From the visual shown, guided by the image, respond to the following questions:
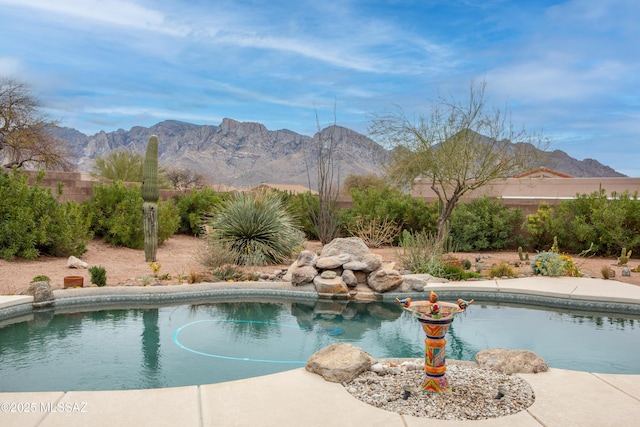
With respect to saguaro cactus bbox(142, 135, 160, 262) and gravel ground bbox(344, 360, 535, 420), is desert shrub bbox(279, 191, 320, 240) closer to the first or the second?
saguaro cactus bbox(142, 135, 160, 262)

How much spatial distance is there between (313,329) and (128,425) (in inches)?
146

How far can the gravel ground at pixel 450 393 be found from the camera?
3619 millimetres

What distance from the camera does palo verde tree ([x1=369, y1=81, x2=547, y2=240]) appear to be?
1334 centimetres

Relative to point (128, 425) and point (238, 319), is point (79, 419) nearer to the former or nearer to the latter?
point (128, 425)

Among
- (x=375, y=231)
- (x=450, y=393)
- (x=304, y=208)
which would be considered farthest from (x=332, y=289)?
(x=304, y=208)

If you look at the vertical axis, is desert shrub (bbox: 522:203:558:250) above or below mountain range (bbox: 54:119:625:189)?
below

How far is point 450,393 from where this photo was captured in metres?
3.90

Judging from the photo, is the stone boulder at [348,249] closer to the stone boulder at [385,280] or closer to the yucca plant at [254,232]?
the stone boulder at [385,280]

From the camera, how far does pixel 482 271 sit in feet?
36.0

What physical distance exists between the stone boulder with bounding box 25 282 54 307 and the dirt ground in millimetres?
812

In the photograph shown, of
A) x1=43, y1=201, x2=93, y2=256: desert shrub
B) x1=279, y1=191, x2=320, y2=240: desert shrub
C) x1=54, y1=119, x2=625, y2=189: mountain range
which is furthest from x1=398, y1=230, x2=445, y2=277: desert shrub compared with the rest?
x1=54, y1=119, x2=625, y2=189: mountain range

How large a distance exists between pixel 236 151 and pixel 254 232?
4967 centimetres

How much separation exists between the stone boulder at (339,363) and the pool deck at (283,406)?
0.07 meters

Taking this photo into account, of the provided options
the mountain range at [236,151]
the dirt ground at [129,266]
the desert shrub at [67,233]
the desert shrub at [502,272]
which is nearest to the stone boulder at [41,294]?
the dirt ground at [129,266]
